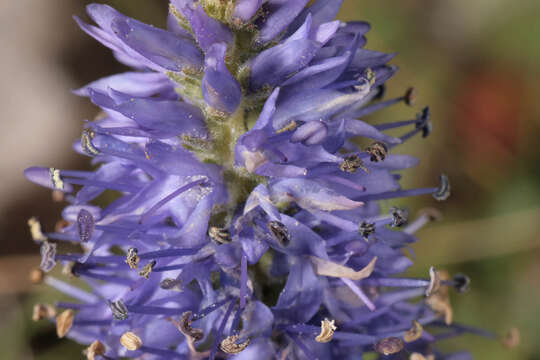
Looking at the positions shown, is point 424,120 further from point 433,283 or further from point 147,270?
point 147,270

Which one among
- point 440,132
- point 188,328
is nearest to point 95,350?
point 188,328

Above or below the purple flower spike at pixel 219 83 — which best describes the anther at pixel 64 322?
below

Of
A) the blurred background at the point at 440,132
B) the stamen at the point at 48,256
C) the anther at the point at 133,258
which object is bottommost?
the blurred background at the point at 440,132

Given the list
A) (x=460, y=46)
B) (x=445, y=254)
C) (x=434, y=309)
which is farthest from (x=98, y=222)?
(x=460, y=46)

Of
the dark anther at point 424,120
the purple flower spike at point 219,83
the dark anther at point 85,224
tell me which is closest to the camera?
the purple flower spike at point 219,83

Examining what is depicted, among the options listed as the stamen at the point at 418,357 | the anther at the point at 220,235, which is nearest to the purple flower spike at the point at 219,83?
the anther at the point at 220,235

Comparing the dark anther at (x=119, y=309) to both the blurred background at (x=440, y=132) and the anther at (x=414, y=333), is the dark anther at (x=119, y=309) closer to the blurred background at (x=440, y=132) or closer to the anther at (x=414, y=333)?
the anther at (x=414, y=333)
